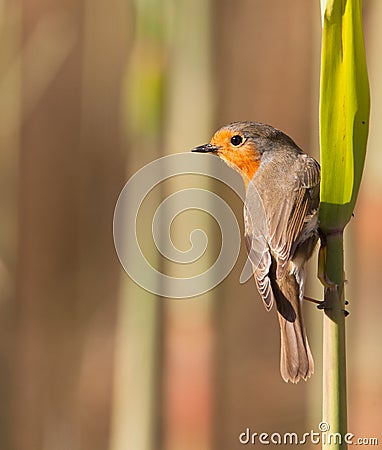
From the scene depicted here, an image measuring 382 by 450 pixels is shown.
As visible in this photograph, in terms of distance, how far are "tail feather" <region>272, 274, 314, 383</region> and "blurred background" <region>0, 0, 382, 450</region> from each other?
0.50 feet

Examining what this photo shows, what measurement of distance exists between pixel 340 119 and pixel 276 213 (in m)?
0.25

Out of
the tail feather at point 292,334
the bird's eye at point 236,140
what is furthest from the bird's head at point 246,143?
the tail feather at point 292,334

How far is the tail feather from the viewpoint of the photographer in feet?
2.67

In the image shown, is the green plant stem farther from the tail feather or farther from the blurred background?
the blurred background

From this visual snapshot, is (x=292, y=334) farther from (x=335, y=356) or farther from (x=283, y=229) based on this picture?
(x=335, y=356)

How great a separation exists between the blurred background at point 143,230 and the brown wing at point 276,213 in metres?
0.14

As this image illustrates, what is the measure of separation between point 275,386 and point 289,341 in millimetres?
1743

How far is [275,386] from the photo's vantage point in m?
2.54

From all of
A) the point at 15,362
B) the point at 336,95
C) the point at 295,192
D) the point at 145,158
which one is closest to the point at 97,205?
the point at 15,362

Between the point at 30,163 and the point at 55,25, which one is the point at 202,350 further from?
the point at 30,163

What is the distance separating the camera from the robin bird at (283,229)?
807 mm

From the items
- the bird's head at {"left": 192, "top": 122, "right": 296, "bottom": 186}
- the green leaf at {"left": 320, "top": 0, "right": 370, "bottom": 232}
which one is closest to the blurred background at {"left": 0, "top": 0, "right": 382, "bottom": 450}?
the bird's head at {"left": 192, "top": 122, "right": 296, "bottom": 186}

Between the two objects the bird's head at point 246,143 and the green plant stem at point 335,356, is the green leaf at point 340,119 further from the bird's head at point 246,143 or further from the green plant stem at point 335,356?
the bird's head at point 246,143

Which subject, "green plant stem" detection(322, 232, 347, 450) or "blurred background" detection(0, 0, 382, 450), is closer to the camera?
"green plant stem" detection(322, 232, 347, 450)
